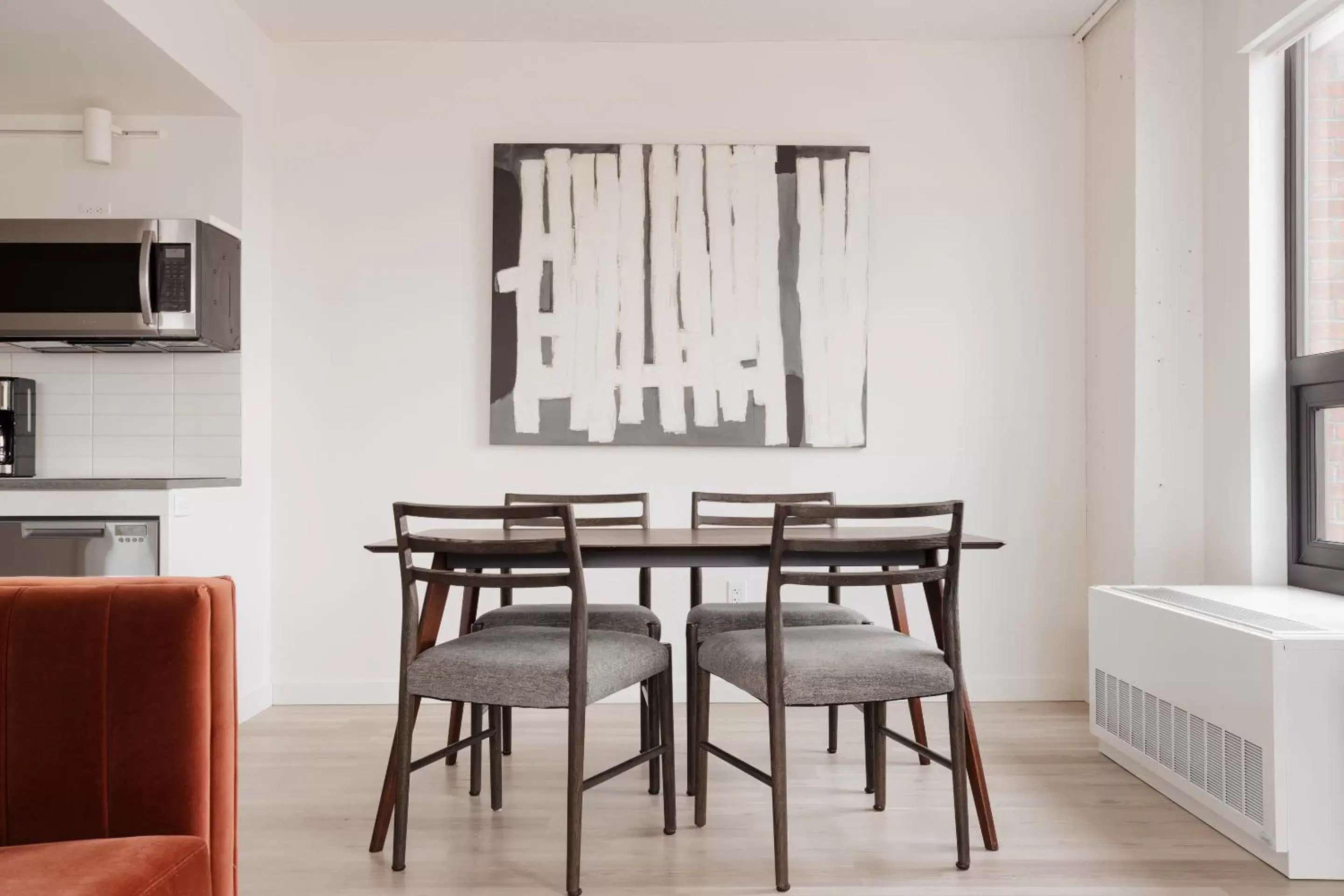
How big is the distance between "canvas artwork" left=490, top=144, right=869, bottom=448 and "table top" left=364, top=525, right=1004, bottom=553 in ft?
2.51

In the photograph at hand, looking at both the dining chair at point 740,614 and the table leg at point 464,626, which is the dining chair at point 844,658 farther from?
the table leg at point 464,626

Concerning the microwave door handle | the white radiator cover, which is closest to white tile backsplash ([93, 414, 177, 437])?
the microwave door handle

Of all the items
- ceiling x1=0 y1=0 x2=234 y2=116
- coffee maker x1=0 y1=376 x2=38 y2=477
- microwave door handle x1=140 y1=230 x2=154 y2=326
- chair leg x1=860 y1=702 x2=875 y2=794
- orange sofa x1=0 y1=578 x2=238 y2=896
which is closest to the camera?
orange sofa x1=0 y1=578 x2=238 y2=896

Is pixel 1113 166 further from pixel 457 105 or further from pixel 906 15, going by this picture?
pixel 457 105

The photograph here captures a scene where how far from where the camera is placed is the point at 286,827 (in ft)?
7.49

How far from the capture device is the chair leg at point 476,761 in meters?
2.41

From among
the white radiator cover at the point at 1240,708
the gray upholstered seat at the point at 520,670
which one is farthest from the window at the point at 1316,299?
the gray upholstered seat at the point at 520,670

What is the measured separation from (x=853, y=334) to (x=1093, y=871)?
2086mm

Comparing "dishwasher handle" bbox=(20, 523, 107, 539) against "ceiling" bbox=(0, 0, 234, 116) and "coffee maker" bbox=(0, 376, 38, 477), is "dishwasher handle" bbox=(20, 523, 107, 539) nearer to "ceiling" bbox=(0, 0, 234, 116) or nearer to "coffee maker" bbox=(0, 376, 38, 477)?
"coffee maker" bbox=(0, 376, 38, 477)

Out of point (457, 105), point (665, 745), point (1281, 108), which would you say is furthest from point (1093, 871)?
point (457, 105)

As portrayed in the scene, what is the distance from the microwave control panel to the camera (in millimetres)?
3041

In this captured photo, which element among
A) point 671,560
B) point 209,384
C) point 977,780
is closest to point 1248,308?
point 977,780

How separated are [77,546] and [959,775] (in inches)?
102

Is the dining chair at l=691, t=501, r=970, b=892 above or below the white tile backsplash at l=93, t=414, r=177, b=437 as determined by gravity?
below
